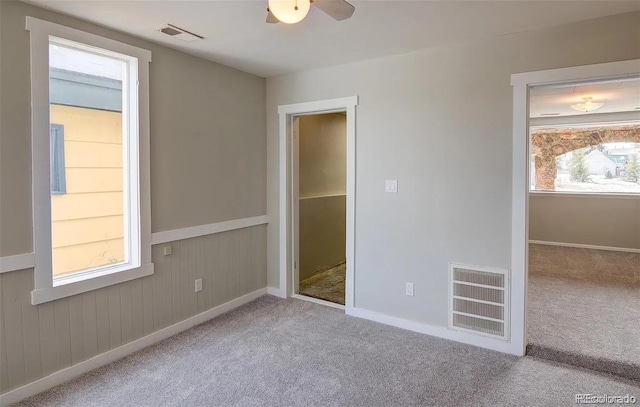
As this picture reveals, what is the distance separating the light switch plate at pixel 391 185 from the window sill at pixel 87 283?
2.14 meters

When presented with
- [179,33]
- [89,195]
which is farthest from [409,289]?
[179,33]

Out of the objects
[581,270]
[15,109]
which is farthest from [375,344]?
[581,270]

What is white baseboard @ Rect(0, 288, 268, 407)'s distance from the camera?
2.30m

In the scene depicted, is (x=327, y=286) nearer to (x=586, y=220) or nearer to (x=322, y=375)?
(x=322, y=375)

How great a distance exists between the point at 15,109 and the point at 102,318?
1.51 m

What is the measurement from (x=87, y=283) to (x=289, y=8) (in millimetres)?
2288

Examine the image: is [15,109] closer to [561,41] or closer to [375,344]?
[375,344]

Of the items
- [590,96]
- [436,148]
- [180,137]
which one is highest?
[590,96]

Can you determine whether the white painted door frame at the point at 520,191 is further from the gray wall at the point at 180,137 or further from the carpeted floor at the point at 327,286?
the gray wall at the point at 180,137

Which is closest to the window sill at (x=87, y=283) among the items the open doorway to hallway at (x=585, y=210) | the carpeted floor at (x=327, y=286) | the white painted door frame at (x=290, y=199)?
the white painted door frame at (x=290, y=199)

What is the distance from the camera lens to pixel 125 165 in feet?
9.69

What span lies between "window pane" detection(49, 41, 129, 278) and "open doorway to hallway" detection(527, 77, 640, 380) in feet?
11.7

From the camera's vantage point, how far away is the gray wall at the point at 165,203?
2.25m

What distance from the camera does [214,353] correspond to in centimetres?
288
